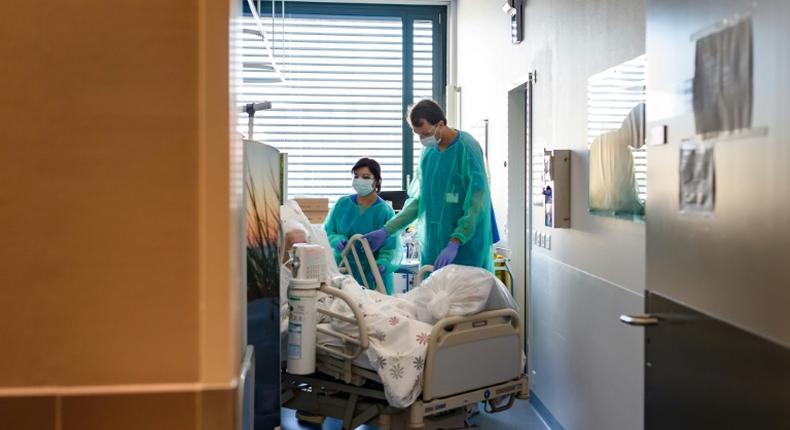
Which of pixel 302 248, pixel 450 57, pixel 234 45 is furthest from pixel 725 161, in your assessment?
pixel 450 57

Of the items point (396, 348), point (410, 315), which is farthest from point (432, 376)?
point (410, 315)

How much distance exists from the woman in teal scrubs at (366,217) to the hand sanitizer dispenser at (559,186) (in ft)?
4.92

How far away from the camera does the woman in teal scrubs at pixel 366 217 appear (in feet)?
15.6

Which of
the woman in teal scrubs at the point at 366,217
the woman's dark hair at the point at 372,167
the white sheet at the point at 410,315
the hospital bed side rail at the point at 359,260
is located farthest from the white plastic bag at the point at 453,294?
the woman's dark hair at the point at 372,167

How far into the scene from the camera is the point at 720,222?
127cm

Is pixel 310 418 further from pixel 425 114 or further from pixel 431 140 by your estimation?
pixel 425 114

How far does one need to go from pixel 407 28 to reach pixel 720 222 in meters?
5.94

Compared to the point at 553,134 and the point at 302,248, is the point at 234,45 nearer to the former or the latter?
the point at 302,248

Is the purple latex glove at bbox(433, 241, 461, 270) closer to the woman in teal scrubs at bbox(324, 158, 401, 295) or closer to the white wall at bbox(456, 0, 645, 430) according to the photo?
the white wall at bbox(456, 0, 645, 430)

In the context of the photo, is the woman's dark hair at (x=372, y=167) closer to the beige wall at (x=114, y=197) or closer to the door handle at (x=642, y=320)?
the door handle at (x=642, y=320)

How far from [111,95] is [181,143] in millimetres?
94

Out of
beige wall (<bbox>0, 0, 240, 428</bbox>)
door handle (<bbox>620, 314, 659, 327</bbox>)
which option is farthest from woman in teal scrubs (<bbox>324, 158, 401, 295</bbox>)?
beige wall (<bbox>0, 0, 240, 428</bbox>)

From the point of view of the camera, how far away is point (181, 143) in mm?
759

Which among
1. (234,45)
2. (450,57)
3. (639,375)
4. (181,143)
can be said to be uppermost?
(450,57)
